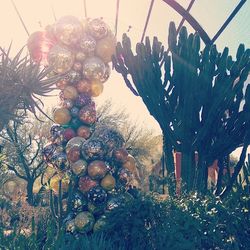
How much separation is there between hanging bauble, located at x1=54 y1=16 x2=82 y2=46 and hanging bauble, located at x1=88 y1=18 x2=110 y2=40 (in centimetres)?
24

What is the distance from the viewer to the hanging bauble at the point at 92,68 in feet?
21.9

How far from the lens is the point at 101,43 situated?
6.91 metres

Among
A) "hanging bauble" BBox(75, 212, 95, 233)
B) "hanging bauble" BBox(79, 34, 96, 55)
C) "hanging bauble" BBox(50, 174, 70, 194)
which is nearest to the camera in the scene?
"hanging bauble" BBox(75, 212, 95, 233)

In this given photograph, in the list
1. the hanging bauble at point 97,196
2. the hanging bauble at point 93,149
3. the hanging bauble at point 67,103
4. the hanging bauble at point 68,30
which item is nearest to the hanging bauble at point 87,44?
the hanging bauble at point 68,30

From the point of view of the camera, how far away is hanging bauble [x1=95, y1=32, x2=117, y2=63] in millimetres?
6902

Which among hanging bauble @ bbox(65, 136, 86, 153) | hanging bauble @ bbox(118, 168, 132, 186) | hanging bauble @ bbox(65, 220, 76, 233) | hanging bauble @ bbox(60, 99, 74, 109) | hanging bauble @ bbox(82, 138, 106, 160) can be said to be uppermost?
hanging bauble @ bbox(60, 99, 74, 109)

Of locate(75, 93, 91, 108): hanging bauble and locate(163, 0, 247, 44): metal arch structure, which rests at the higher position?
locate(163, 0, 247, 44): metal arch structure

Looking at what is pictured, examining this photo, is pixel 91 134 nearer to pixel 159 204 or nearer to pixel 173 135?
Answer: pixel 173 135

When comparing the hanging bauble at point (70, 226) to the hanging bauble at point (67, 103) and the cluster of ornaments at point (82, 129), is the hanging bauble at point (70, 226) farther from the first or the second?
the hanging bauble at point (67, 103)

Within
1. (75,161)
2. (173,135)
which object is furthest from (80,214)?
(173,135)

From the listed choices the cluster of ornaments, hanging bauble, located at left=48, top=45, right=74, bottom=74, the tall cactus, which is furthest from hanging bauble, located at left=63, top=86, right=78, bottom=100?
the tall cactus

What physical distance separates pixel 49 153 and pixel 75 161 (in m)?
0.79

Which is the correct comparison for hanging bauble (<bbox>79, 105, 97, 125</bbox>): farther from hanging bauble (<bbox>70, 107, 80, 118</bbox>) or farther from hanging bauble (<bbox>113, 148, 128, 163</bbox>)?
hanging bauble (<bbox>113, 148, 128, 163</bbox>)

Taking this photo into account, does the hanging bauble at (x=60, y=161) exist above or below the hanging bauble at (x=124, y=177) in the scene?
above
